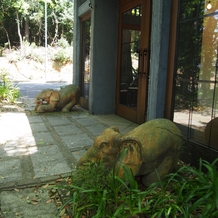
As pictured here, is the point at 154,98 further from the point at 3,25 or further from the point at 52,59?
the point at 3,25

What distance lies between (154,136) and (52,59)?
22482 millimetres

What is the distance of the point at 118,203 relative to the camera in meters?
2.07

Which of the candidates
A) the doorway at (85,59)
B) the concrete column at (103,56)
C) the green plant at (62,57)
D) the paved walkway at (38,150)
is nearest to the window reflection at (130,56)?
the concrete column at (103,56)

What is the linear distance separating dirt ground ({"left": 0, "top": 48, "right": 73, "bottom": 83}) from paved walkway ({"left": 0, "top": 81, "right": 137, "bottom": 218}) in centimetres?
1574

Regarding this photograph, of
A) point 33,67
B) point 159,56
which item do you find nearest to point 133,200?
point 159,56

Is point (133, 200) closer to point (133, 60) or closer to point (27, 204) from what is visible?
point (27, 204)

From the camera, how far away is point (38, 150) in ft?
12.0

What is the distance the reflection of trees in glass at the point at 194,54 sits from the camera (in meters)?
3.09

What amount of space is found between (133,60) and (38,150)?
9.13 feet

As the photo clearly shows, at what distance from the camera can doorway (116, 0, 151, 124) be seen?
491cm

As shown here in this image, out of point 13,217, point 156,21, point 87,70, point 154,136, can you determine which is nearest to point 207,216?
point 154,136

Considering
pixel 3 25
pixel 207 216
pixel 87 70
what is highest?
pixel 3 25

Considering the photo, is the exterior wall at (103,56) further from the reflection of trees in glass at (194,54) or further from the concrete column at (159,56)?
the reflection of trees in glass at (194,54)

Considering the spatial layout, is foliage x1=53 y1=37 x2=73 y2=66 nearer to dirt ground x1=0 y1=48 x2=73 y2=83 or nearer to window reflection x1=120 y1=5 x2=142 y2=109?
dirt ground x1=0 y1=48 x2=73 y2=83
